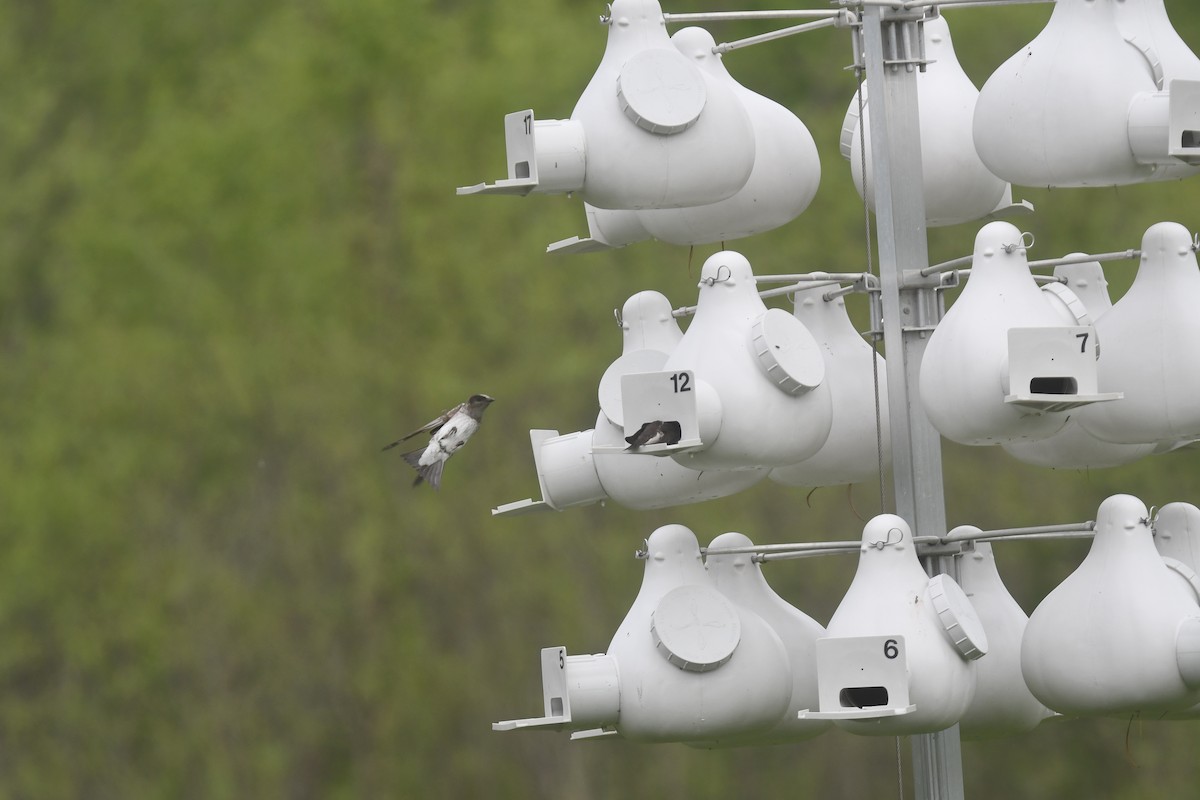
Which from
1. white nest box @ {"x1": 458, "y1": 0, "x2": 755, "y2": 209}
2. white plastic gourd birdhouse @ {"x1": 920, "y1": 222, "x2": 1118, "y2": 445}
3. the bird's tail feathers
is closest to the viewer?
white plastic gourd birdhouse @ {"x1": 920, "y1": 222, "x2": 1118, "y2": 445}

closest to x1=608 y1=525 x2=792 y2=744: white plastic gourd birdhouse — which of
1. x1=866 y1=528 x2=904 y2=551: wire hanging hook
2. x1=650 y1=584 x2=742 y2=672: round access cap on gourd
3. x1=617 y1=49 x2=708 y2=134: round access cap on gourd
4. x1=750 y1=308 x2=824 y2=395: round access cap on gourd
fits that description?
x1=650 y1=584 x2=742 y2=672: round access cap on gourd

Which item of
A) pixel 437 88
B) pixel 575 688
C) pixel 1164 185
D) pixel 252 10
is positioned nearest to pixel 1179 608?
pixel 575 688

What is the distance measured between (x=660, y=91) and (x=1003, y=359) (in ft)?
2.89

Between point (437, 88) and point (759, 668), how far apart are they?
685cm

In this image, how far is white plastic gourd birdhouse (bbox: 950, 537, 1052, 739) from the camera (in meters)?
4.00

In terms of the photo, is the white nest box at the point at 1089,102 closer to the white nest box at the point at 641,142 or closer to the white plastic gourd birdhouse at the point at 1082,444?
the white plastic gourd birdhouse at the point at 1082,444

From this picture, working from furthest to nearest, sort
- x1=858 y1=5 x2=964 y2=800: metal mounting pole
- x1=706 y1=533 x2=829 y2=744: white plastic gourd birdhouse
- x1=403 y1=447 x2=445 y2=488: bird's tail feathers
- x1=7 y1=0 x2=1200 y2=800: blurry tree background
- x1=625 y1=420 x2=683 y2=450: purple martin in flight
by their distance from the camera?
x1=7 y1=0 x2=1200 y2=800: blurry tree background
x1=403 y1=447 x2=445 y2=488: bird's tail feathers
x1=706 y1=533 x2=829 y2=744: white plastic gourd birdhouse
x1=858 y1=5 x2=964 y2=800: metal mounting pole
x1=625 y1=420 x2=683 y2=450: purple martin in flight

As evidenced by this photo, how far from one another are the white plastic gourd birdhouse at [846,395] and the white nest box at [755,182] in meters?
0.21

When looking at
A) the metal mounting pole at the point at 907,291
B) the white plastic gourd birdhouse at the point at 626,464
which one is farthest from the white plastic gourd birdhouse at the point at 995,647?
the white plastic gourd birdhouse at the point at 626,464

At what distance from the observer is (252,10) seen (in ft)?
35.8

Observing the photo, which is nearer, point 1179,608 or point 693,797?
point 1179,608

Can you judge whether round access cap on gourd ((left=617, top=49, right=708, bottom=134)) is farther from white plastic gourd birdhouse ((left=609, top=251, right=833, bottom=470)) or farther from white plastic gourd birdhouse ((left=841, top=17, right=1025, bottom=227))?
white plastic gourd birdhouse ((left=841, top=17, right=1025, bottom=227))

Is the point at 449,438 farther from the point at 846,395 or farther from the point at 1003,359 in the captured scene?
the point at 1003,359

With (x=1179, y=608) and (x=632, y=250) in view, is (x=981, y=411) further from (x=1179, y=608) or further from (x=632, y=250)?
(x=632, y=250)
